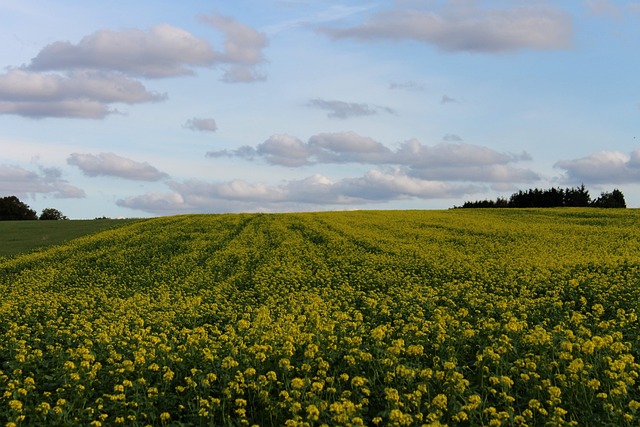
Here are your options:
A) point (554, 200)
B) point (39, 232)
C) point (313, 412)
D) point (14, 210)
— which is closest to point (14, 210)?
point (14, 210)

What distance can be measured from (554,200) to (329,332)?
283ft

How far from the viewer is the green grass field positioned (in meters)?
47.2

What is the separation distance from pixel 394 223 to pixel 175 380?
39.2 m

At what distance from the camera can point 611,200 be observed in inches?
3561

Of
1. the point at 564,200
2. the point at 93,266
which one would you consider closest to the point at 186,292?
the point at 93,266

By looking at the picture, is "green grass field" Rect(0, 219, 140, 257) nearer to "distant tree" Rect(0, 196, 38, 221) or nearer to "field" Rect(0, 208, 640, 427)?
"field" Rect(0, 208, 640, 427)

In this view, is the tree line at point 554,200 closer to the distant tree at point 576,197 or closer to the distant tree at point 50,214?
the distant tree at point 576,197

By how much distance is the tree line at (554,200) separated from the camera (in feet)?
296

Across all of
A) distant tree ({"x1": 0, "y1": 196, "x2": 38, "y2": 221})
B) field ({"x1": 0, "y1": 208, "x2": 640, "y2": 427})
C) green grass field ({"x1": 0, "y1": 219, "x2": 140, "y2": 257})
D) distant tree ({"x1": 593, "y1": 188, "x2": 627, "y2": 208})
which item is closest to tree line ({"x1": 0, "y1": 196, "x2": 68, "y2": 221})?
distant tree ({"x1": 0, "y1": 196, "x2": 38, "y2": 221})

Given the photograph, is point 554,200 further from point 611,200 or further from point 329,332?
point 329,332

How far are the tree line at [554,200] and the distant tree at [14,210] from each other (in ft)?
216

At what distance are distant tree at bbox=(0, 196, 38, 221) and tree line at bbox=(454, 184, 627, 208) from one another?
65799 millimetres

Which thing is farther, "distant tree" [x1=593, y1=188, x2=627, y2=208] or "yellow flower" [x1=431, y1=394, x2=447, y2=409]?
"distant tree" [x1=593, y1=188, x2=627, y2=208]

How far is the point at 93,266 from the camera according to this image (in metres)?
Result: 34.8
